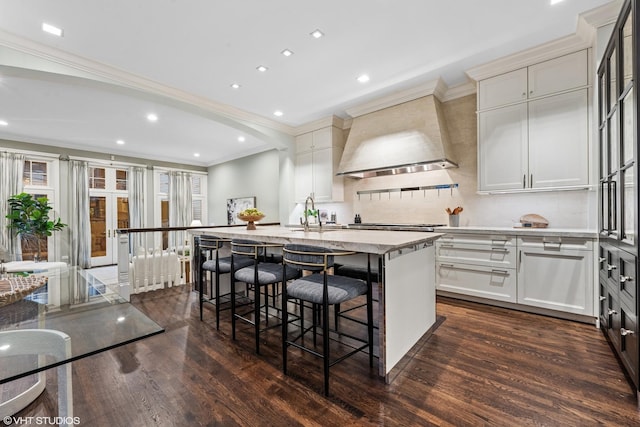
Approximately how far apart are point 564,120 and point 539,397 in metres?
2.76

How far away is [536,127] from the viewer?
3.16 m

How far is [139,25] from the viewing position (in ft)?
8.59

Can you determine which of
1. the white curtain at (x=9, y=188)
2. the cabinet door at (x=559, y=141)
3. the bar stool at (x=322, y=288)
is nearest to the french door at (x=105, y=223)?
the white curtain at (x=9, y=188)

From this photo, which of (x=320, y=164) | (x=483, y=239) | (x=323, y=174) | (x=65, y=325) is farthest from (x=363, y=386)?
(x=320, y=164)

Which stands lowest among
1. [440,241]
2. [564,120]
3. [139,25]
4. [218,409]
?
[218,409]

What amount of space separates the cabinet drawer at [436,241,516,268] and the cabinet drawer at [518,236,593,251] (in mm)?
147

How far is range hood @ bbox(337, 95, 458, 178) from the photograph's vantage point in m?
3.79

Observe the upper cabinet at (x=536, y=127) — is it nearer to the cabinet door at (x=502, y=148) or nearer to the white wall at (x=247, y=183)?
the cabinet door at (x=502, y=148)

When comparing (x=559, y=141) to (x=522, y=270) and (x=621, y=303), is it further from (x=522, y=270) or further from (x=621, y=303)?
(x=621, y=303)

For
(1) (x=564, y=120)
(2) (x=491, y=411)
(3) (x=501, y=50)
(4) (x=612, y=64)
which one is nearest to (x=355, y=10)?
(3) (x=501, y=50)

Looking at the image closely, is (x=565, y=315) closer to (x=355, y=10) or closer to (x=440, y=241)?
(x=440, y=241)

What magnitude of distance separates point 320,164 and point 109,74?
3201mm

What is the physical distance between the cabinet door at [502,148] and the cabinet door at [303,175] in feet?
9.36

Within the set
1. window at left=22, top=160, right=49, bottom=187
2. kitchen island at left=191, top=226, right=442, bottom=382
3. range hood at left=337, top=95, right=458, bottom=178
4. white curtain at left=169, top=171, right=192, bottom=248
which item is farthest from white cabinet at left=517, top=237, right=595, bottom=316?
window at left=22, top=160, right=49, bottom=187
